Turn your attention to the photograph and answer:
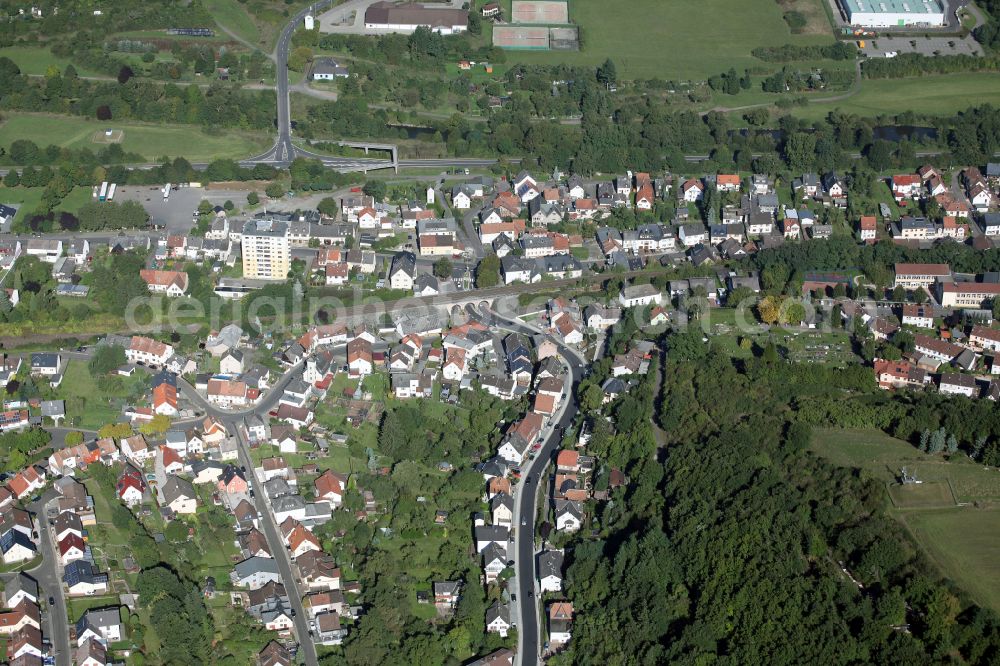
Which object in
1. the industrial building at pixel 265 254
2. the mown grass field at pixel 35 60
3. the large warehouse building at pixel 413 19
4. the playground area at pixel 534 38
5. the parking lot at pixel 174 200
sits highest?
the large warehouse building at pixel 413 19

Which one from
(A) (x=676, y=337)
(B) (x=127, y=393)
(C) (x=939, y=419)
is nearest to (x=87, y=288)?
(B) (x=127, y=393)

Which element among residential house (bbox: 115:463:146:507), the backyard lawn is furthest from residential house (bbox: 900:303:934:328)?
the backyard lawn

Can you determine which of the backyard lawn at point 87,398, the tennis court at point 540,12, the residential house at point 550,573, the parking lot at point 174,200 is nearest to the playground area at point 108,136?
the parking lot at point 174,200

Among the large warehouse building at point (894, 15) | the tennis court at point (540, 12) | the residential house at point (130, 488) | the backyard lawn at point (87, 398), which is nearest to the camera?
the residential house at point (130, 488)

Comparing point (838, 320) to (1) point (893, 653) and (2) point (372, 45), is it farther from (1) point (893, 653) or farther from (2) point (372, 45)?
(2) point (372, 45)

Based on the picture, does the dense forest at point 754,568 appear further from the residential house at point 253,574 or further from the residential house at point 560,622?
the residential house at point 253,574

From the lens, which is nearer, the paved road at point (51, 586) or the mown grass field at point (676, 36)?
the paved road at point (51, 586)
